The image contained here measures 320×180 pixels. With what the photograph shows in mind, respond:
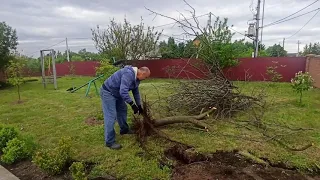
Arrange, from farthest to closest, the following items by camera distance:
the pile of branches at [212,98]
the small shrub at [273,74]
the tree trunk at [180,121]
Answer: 1. the small shrub at [273,74]
2. the pile of branches at [212,98]
3. the tree trunk at [180,121]

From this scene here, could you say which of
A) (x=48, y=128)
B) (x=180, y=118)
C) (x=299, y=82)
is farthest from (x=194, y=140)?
(x=299, y=82)

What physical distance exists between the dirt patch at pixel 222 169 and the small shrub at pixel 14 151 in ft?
6.76

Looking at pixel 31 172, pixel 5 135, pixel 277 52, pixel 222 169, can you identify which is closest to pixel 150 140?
pixel 222 169

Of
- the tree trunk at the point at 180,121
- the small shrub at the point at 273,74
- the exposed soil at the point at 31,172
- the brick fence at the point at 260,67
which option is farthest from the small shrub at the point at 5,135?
the small shrub at the point at 273,74

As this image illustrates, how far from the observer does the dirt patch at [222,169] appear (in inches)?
111

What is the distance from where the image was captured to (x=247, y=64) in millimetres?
14539

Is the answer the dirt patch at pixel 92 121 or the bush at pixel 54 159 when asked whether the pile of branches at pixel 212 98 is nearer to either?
the dirt patch at pixel 92 121

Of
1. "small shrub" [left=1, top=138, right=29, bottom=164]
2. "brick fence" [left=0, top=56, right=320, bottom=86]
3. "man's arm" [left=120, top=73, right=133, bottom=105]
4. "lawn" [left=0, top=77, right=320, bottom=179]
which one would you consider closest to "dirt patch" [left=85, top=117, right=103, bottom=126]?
"lawn" [left=0, top=77, right=320, bottom=179]

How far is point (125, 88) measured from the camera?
360 cm

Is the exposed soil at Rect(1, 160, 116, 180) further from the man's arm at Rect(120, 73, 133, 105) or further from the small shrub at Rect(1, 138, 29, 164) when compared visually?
the man's arm at Rect(120, 73, 133, 105)

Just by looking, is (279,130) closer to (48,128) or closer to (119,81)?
(119,81)

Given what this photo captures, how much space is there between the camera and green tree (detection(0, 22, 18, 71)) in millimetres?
14328

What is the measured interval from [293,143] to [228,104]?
5.95 ft

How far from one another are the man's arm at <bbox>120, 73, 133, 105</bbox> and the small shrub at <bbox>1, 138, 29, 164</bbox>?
160 cm
